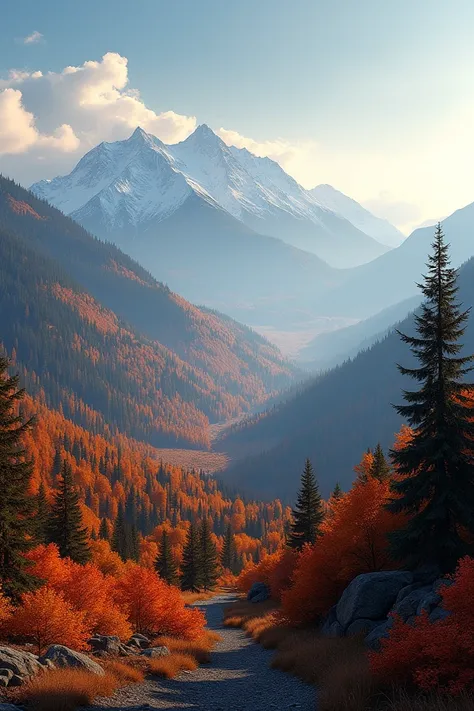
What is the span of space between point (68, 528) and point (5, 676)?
3112cm

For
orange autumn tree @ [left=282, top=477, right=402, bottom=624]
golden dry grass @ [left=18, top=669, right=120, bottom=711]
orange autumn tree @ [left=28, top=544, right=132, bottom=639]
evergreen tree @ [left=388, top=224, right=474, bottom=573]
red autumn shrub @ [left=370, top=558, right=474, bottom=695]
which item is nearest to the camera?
red autumn shrub @ [left=370, top=558, right=474, bottom=695]

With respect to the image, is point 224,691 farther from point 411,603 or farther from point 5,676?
point 5,676

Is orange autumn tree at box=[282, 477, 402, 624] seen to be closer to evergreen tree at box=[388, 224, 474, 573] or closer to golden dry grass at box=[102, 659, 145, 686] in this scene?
evergreen tree at box=[388, 224, 474, 573]

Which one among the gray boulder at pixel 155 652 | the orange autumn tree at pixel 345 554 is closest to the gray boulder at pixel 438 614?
the orange autumn tree at pixel 345 554

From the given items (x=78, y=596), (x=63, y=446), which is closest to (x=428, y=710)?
(x=78, y=596)

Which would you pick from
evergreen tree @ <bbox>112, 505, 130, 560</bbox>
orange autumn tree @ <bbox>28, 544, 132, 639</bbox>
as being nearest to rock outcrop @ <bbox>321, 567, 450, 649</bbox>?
orange autumn tree @ <bbox>28, 544, 132, 639</bbox>

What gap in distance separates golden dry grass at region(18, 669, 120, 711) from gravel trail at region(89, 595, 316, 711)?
448mm

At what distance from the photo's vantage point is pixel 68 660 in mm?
20453

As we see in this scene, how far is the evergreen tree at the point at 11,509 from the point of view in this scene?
25500 mm

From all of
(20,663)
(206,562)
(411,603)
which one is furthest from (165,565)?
(20,663)

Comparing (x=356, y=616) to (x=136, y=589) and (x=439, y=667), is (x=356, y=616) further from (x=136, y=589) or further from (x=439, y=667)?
(x=136, y=589)

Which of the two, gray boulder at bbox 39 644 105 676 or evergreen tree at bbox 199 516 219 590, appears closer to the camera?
gray boulder at bbox 39 644 105 676

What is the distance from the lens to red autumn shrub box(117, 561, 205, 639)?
114 ft

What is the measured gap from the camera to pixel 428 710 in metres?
13.1
